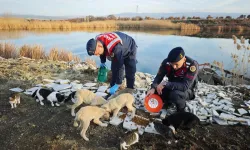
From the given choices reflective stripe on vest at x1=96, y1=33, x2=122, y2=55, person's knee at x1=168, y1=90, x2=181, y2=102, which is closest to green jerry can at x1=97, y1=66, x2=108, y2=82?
reflective stripe on vest at x1=96, y1=33, x2=122, y2=55

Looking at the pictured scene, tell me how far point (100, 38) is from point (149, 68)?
21.3ft

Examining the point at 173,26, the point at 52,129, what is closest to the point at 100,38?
the point at 52,129

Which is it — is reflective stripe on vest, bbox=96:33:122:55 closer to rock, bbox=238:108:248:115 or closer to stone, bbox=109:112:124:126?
stone, bbox=109:112:124:126

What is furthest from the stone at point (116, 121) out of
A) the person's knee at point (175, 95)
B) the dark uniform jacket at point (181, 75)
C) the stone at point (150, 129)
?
the person's knee at point (175, 95)

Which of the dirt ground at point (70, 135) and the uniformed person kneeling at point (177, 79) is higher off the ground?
the uniformed person kneeling at point (177, 79)

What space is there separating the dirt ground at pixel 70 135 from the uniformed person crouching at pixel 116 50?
120 cm

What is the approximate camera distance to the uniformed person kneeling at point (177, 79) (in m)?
3.54

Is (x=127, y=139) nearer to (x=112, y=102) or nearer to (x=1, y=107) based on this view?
(x=112, y=102)

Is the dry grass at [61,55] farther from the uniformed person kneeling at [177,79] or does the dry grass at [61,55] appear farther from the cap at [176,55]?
the cap at [176,55]

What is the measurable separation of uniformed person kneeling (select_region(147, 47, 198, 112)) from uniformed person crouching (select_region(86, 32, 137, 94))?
787 millimetres

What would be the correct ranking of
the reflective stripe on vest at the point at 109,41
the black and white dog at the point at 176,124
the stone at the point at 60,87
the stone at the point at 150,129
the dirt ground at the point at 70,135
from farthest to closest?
the stone at the point at 60,87, the reflective stripe on vest at the point at 109,41, the stone at the point at 150,129, the black and white dog at the point at 176,124, the dirt ground at the point at 70,135

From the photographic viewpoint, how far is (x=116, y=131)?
11.1ft

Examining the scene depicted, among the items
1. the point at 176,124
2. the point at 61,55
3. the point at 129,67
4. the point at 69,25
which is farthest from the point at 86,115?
the point at 69,25

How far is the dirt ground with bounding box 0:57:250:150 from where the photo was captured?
3.01m
